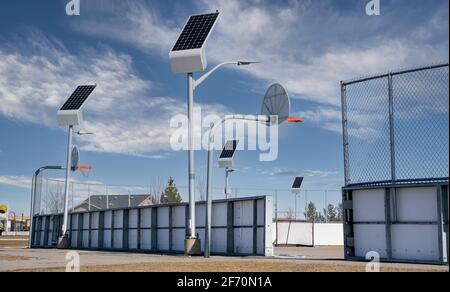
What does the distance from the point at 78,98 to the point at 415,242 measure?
26.4 meters

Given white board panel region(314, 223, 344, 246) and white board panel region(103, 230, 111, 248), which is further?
white board panel region(314, 223, 344, 246)

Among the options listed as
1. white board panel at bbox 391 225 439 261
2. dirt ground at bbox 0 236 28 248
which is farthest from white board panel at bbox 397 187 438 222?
dirt ground at bbox 0 236 28 248

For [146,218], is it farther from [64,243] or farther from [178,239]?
[64,243]

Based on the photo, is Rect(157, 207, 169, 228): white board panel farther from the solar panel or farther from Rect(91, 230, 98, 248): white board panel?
the solar panel

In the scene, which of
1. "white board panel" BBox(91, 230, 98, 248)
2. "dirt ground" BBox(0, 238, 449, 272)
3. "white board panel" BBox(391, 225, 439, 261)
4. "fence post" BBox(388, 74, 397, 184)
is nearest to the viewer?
"dirt ground" BBox(0, 238, 449, 272)

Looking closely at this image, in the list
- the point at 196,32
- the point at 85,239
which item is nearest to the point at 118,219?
the point at 85,239

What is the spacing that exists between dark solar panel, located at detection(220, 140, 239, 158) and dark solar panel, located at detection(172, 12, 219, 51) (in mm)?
13159

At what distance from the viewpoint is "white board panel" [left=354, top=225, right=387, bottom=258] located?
57.7ft

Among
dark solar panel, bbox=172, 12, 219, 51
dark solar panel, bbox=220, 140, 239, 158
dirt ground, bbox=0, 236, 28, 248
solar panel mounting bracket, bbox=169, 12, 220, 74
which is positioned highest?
dark solar panel, bbox=172, 12, 219, 51

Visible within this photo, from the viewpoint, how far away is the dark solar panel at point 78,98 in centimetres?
3716
